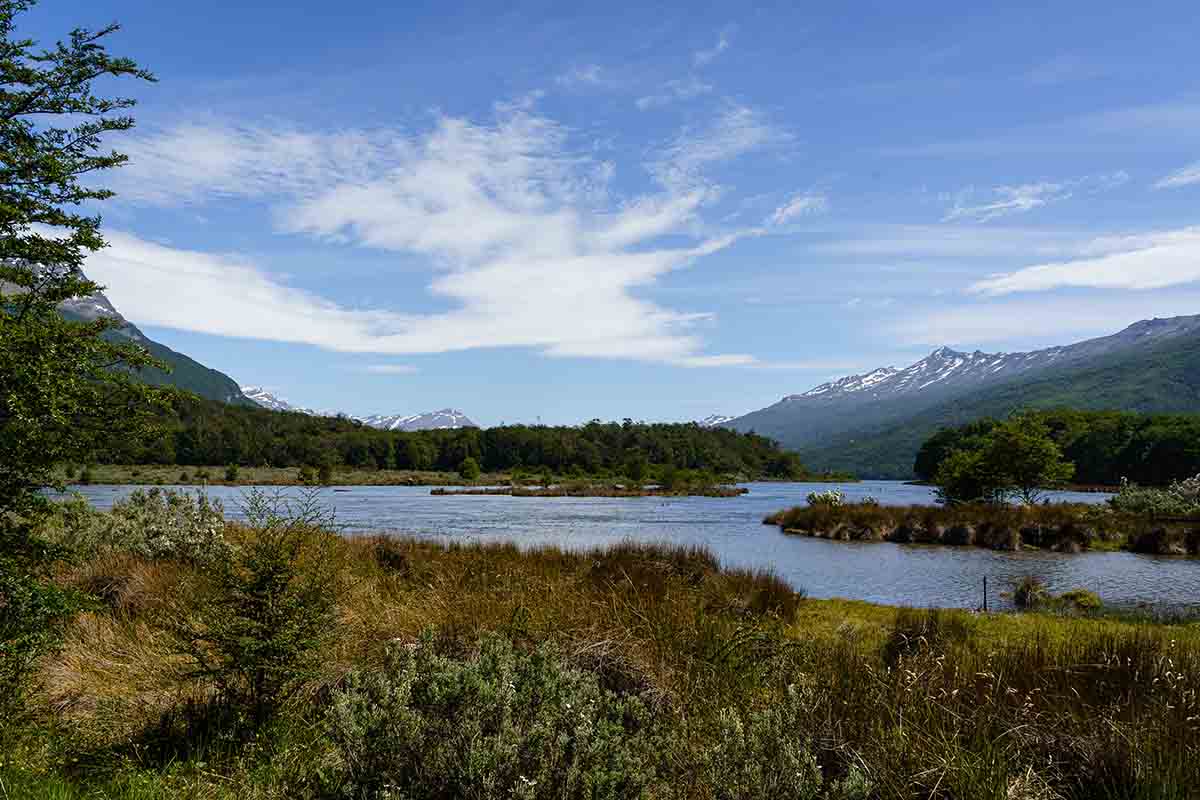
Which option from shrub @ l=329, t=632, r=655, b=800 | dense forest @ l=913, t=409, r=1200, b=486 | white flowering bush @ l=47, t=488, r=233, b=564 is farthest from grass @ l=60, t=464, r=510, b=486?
shrub @ l=329, t=632, r=655, b=800

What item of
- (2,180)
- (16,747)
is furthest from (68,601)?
(2,180)

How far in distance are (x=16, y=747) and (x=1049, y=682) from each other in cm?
769

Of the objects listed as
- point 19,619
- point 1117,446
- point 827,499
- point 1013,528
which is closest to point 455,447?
point 1117,446

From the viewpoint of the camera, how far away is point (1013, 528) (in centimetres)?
2745

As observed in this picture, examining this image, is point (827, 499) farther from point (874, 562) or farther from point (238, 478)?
point (238, 478)

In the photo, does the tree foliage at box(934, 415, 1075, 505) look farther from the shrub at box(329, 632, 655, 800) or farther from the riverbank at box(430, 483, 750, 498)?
the riverbank at box(430, 483, 750, 498)

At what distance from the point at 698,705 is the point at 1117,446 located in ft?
424

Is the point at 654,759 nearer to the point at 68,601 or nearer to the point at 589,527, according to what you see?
the point at 68,601

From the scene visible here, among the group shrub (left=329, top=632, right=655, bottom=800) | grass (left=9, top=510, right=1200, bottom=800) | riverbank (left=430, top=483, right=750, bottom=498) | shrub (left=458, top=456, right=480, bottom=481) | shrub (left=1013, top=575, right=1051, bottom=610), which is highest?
shrub (left=329, top=632, right=655, bottom=800)

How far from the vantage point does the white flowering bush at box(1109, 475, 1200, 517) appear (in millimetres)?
31469

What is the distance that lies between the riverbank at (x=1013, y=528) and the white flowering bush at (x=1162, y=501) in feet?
5.08

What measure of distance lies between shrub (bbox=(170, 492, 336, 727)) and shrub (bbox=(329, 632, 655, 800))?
181cm

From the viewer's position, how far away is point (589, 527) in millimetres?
33719

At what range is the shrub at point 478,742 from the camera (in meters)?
3.86
